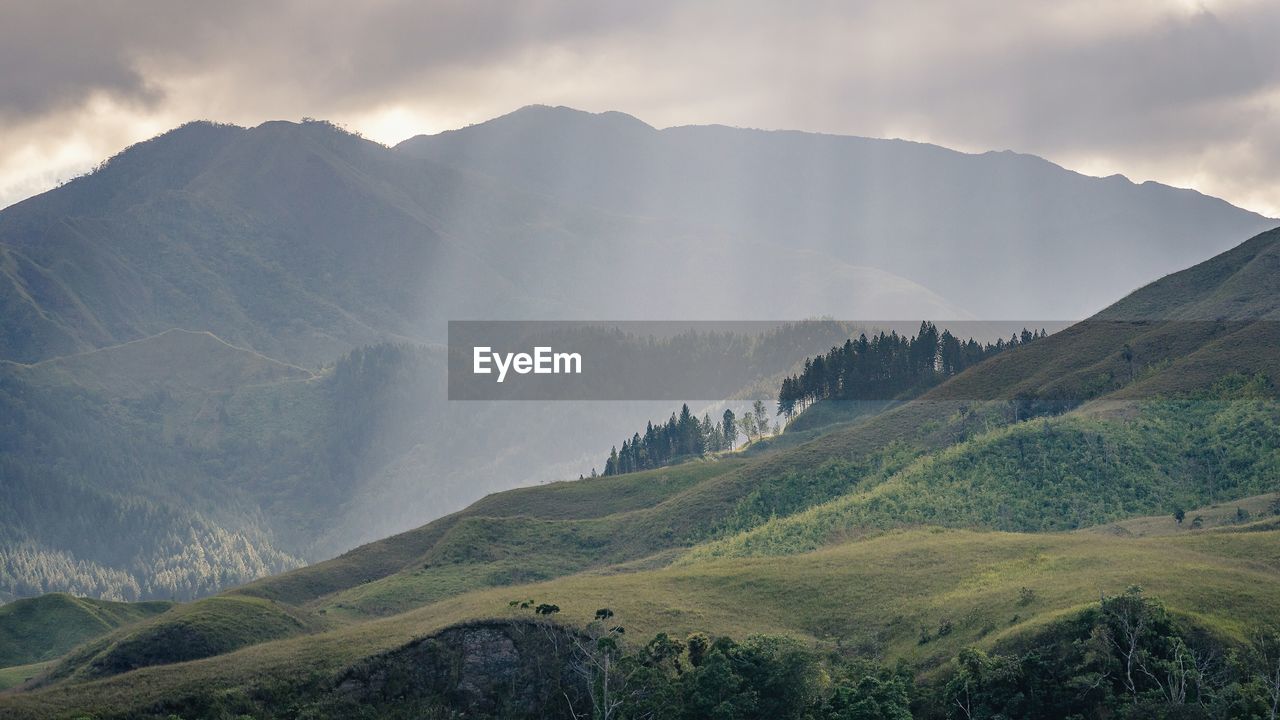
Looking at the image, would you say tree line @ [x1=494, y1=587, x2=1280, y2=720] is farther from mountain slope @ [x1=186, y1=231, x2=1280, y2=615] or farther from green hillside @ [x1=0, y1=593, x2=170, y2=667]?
green hillside @ [x1=0, y1=593, x2=170, y2=667]

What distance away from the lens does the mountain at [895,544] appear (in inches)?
3312

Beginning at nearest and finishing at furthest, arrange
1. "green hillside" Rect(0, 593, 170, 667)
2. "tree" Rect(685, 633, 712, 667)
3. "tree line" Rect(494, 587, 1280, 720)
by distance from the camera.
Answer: "tree line" Rect(494, 587, 1280, 720) → "tree" Rect(685, 633, 712, 667) → "green hillside" Rect(0, 593, 170, 667)

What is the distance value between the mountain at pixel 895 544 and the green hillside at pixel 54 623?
2417cm

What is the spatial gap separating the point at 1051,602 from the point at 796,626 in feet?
72.5

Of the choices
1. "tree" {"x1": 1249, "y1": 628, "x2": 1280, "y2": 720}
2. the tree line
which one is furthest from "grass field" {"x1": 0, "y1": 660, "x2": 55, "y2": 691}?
"tree" {"x1": 1249, "y1": 628, "x2": 1280, "y2": 720}

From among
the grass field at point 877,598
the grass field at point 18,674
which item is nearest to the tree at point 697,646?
the grass field at point 877,598

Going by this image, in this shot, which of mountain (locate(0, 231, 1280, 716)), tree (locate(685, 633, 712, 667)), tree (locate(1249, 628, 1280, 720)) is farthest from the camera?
tree (locate(685, 633, 712, 667))

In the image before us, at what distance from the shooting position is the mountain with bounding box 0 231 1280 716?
276ft

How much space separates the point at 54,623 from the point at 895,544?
112760 mm

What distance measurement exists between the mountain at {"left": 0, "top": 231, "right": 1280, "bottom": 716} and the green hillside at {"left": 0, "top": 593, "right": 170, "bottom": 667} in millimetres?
24172

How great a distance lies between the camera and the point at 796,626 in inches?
3922

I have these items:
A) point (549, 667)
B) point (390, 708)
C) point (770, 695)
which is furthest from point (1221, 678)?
point (390, 708)

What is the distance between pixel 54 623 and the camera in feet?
529

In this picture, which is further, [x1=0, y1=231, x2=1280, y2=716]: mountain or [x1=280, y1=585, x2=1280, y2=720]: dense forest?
[x1=0, y1=231, x2=1280, y2=716]: mountain
